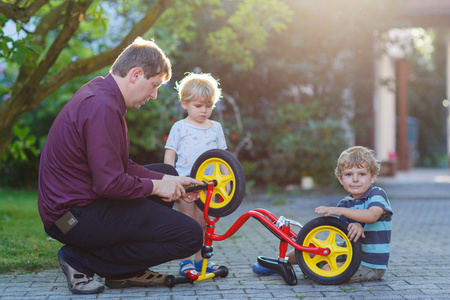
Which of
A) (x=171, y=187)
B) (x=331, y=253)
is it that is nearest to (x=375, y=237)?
(x=331, y=253)

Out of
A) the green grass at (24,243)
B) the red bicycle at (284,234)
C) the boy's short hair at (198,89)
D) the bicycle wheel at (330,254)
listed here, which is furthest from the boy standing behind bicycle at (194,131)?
the green grass at (24,243)

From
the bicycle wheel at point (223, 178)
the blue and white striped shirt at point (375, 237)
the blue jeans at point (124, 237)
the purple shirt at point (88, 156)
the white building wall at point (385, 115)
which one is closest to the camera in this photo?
the purple shirt at point (88, 156)

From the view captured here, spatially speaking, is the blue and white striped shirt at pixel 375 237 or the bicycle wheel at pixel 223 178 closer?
the bicycle wheel at pixel 223 178

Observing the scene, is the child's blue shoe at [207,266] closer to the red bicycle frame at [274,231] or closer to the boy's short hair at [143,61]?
the red bicycle frame at [274,231]

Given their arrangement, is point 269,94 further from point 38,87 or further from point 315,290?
point 315,290

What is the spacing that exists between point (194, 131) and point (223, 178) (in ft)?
2.41

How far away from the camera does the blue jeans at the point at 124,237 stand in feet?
11.1

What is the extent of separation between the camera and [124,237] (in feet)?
11.2

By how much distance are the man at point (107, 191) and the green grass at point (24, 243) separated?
843 millimetres

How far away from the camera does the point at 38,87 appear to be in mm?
6121

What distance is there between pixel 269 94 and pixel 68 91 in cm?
462

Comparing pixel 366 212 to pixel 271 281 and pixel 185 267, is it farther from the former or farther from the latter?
pixel 185 267

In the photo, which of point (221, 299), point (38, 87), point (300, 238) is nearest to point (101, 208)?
point (221, 299)

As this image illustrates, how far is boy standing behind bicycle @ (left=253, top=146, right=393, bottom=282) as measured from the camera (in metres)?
3.70
